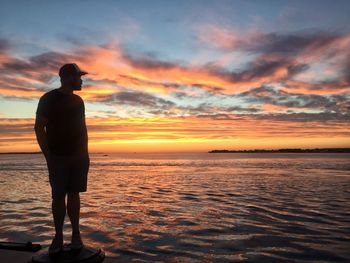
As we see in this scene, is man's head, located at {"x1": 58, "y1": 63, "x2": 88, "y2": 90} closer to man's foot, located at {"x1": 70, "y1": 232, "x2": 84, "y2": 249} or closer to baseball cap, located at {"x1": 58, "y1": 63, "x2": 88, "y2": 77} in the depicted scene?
baseball cap, located at {"x1": 58, "y1": 63, "x2": 88, "y2": 77}

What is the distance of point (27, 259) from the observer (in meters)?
4.67

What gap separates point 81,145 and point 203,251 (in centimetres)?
275

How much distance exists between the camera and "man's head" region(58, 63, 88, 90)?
511 centimetres

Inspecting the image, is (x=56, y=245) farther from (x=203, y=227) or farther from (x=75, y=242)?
(x=203, y=227)

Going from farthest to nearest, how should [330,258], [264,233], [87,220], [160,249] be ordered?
1. [87,220]
2. [264,233]
3. [160,249]
4. [330,258]

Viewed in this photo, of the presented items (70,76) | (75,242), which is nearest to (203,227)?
(75,242)

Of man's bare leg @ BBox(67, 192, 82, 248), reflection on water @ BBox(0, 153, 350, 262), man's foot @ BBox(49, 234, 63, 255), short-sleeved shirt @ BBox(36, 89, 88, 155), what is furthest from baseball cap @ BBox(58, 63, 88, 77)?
reflection on water @ BBox(0, 153, 350, 262)

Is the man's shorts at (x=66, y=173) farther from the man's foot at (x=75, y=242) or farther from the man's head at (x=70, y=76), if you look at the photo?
the man's head at (x=70, y=76)

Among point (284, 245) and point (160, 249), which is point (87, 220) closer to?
point (160, 249)

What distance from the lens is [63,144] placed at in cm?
493

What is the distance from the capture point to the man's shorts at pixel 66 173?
4.88 m

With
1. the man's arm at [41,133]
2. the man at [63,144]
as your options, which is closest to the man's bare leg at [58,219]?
the man at [63,144]

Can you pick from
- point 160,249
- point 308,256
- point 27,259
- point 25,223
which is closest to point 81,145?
point 27,259

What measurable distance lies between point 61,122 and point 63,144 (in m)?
0.32
